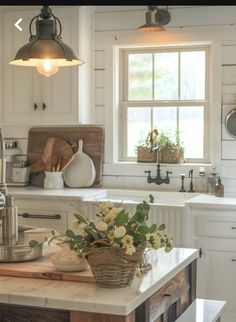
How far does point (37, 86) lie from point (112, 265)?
3142mm

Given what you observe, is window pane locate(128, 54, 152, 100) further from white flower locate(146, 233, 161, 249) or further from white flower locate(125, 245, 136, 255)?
white flower locate(125, 245, 136, 255)

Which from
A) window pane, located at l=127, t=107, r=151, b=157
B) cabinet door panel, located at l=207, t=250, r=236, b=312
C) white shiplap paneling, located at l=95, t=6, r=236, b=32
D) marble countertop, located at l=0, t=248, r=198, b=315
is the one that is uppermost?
white shiplap paneling, located at l=95, t=6, r=236, b=32

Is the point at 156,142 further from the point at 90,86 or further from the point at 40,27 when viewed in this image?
the point at 40,27

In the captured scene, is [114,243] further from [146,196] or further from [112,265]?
[146,196]

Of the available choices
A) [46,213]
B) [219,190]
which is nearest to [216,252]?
[219,190]

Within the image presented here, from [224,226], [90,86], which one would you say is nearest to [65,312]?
[224,226]

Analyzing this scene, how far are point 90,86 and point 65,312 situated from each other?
323 centimetres

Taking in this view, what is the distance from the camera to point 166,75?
183 inches

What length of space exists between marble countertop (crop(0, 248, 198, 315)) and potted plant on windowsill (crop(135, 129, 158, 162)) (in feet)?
8.72

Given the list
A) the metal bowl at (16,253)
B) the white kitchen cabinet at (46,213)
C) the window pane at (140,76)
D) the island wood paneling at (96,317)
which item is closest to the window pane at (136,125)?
the window pane at (140,76)

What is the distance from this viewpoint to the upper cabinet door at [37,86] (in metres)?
4.46

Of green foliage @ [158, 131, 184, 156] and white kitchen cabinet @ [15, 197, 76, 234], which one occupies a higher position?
green foliage @ [158, 131, 184, 156]

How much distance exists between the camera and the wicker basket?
5.58 ft

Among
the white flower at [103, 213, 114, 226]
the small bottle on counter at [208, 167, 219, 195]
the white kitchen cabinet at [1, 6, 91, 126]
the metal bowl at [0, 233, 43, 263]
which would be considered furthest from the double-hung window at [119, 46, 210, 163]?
the white flower at [103, 213, 114, 226]
